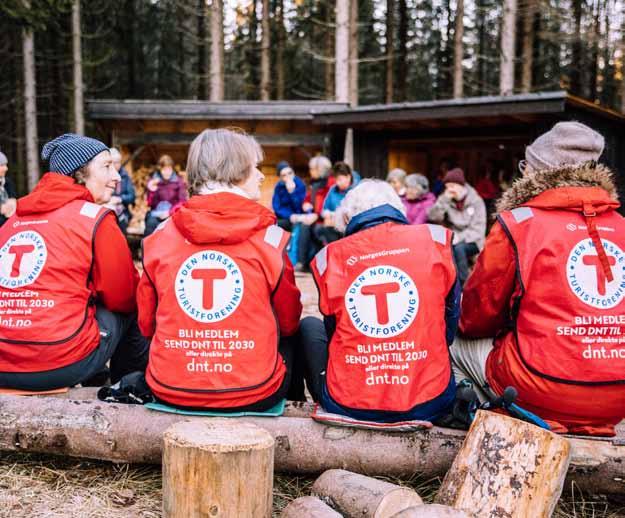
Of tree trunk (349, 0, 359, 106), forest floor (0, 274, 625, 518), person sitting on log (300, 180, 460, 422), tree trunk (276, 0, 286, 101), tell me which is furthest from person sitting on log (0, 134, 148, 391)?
tree trunk (276, 0, 286, 101)

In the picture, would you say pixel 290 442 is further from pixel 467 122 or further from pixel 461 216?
pixel 467 122

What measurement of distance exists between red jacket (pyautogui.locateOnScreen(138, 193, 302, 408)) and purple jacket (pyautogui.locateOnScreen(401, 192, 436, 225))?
5820mm

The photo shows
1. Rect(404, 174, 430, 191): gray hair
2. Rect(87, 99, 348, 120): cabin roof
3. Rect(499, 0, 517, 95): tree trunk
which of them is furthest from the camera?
Rect(499, 0, 517, 95): tree trunk

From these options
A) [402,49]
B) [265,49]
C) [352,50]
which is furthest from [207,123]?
[402,49]

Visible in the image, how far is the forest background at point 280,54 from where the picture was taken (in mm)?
20750

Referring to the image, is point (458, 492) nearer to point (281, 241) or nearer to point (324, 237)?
point (281, 241)

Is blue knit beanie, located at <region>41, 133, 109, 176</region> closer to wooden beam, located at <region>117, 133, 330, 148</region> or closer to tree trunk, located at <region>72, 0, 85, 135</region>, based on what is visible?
wooden beam, located at <region>117, 133, 330, 148</region>

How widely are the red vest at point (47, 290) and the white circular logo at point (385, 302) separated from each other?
55.7 inches

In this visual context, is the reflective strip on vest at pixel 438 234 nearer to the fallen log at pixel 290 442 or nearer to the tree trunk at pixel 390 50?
the fallen log at pixel 290 442

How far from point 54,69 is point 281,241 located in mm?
24096

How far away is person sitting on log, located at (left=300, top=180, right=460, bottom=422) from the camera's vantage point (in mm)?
2709

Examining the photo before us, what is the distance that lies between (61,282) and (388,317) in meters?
1.61

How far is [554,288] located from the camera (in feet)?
8.75

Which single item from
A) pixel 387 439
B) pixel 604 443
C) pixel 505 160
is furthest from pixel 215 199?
pixel 505 160
